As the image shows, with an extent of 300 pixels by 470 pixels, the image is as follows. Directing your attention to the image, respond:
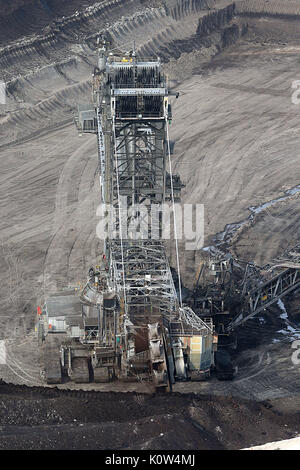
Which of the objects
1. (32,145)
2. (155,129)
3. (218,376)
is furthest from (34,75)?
(218,376)

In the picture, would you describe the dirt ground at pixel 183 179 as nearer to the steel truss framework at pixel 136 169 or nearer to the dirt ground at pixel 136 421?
the dirt ground at pixel 136 421

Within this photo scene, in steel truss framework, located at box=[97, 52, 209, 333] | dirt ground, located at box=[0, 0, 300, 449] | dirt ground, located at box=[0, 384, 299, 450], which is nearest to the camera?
dirt ground, located at box=[0, 384, 299, 450]

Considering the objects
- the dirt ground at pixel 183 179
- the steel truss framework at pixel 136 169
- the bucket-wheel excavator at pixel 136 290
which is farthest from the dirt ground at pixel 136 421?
the steel truss framework at pixel 136 169

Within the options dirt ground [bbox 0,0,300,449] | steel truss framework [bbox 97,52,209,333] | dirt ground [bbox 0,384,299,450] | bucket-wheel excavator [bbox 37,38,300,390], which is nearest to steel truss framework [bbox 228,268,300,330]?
bucket-wheel excavator [bbox 37,38,300,390]

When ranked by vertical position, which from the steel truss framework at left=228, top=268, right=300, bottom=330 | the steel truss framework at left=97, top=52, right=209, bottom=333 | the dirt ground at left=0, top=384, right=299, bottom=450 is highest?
the steel truss framework at left=97, top=52, right=209, bottom=333

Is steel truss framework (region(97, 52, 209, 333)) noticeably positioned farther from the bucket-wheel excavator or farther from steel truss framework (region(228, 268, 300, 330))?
steel truss framework (region(228, 268, 300, 330))

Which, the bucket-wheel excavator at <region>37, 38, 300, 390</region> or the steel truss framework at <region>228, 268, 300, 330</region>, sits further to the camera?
the steel truss framework at <region>228, 268, 300, 330</region>
